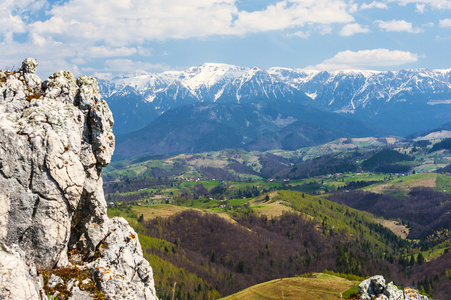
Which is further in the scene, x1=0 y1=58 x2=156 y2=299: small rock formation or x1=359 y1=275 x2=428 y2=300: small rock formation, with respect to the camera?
x1=359 y1=275 x2=428 y2=300: small rock formation

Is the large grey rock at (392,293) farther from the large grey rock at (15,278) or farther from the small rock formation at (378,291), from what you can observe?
the large grey rock at (15,278)

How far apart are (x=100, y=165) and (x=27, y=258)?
1094cm

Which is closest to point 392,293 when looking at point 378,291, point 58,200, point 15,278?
point 378,291

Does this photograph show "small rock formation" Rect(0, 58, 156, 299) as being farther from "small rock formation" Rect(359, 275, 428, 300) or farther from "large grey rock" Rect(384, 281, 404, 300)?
"large grey rock" Rect(384, 281, 404, 300)

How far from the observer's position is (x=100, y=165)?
36.5 m

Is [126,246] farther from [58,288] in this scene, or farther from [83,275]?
[58,288]

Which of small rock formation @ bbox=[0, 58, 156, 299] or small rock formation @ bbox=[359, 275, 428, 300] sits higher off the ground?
small rock formation @ bbox=[0, 58, 156, 299]

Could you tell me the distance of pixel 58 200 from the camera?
3008cm

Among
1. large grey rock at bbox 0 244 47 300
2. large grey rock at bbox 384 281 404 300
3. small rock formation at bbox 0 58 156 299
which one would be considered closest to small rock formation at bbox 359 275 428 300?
large grey rock at bbox 384 281 404 300

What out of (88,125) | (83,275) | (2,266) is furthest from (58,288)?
(88,125)

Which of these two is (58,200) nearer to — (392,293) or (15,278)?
(15,278)

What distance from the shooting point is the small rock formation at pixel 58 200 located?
2820 cm

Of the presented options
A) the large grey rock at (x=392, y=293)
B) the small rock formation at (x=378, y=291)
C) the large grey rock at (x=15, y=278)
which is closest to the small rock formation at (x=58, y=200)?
the large grey rock at (x=15, y=278)

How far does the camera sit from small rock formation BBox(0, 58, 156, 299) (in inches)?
1110
